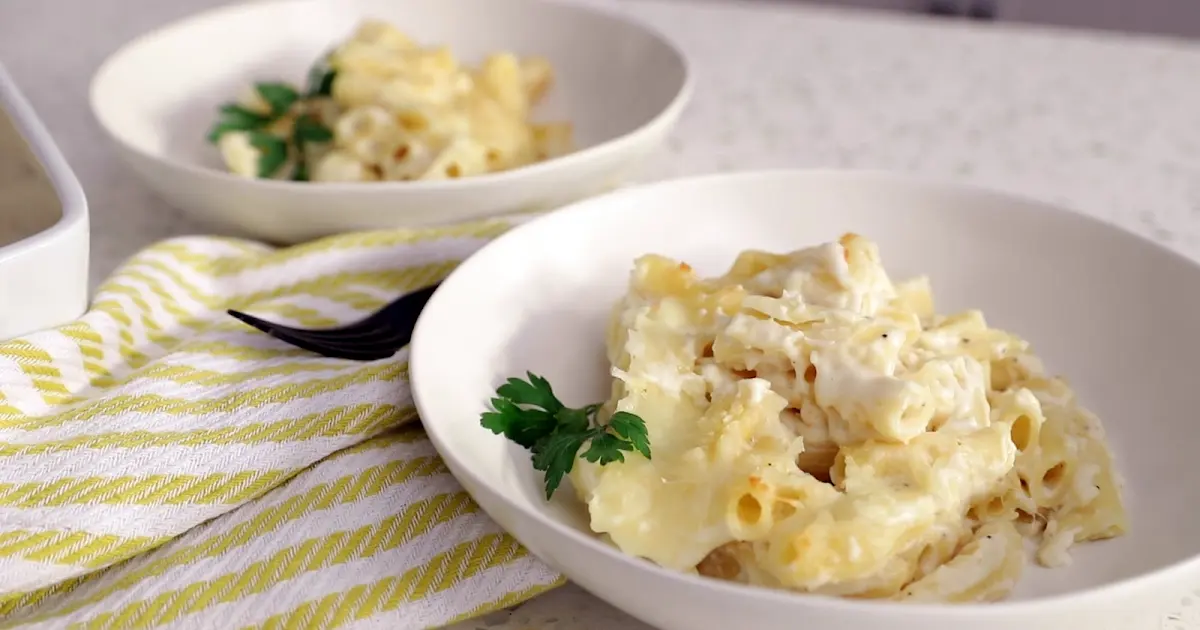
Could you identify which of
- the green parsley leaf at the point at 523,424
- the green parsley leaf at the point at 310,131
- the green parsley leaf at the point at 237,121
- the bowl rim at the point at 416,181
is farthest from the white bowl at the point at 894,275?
the green parsley leaf at the point at 237,121

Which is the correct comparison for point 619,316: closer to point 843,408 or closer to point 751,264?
point 751,264

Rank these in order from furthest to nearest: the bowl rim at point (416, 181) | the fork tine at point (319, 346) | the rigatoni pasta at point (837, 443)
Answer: the bowl rim at point (416, 181), the fork tine at point (319, 346), the rigatoni pasta at point (837, 443)

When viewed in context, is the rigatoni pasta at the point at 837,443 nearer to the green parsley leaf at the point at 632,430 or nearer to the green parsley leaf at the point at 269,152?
the green parsley leaf at the point at 632,430

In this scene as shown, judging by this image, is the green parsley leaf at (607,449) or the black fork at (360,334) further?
the black fork at (360,334)

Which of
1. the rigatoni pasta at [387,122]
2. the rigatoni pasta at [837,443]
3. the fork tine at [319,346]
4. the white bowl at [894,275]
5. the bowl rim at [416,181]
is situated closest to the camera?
the white bowl at [894,275]

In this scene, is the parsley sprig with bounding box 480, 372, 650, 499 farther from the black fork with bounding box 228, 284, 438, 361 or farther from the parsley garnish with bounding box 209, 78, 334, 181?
the parsley garnish with bounding box 209, 78, 334, 181

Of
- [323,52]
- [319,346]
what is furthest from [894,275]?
[323,52]
